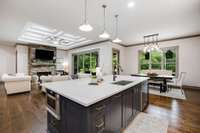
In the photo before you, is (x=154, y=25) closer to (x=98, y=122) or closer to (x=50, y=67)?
(x=98, y=122)

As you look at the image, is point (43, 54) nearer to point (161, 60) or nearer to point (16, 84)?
point (16, 84)

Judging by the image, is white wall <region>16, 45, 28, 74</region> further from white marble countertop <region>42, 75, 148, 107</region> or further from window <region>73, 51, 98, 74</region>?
white marble countertop <region>42, 75, 148, 107</region>

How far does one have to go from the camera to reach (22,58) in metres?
7.29

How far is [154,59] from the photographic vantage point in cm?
698

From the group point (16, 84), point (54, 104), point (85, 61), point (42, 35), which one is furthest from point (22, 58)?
point (54, 104)

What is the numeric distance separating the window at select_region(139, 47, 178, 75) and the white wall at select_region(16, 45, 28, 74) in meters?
8.43

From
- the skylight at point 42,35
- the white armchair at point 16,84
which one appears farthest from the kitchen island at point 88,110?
the skylight at point 42,35

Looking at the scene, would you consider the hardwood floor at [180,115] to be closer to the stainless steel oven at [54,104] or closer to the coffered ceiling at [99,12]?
the stainless steel oven at [54,104]

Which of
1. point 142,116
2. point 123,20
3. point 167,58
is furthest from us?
point 167,58

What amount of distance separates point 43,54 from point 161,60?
857cm

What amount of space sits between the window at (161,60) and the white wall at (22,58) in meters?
8.43

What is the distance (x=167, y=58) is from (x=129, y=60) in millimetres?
2539

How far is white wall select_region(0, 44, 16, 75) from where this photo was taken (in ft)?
25.2

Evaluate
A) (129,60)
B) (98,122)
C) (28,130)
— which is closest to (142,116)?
(98,122)
